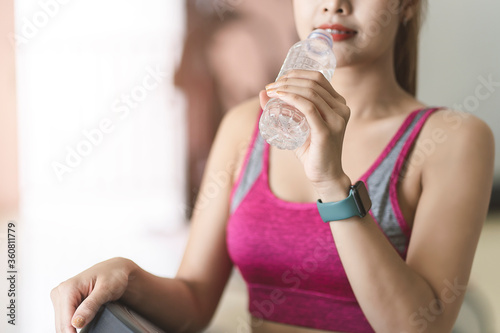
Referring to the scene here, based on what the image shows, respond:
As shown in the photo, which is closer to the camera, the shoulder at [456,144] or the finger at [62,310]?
the finger at [62,310]

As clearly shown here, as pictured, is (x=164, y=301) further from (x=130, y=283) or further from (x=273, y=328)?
(x=273, y=328)

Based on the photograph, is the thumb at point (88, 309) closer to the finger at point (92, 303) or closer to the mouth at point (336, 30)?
the finger at point (92, 303)

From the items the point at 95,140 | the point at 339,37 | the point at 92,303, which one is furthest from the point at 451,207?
the point at 95,140

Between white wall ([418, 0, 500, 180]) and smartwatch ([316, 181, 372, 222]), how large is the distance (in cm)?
96

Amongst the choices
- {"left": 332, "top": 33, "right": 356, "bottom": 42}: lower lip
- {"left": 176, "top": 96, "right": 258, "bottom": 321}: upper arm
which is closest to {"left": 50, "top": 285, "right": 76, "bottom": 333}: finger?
{"left": 176, "top": 96, "right": 258, "bottom": 321}: upper arm

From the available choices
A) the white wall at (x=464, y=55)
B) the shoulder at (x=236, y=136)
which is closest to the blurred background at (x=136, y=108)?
the white wall at (x=464, y=55)

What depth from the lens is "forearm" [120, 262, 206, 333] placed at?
0.84 meters

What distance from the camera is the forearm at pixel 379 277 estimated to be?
2.51 ft

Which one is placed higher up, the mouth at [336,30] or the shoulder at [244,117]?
the mouth at [336,30]

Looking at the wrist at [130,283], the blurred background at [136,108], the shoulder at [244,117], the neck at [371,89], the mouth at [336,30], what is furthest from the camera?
the blurred background at [136,108]

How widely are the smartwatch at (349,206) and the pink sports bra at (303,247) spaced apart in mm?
207

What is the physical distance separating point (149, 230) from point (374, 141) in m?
1.05

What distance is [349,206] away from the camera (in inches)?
28.9

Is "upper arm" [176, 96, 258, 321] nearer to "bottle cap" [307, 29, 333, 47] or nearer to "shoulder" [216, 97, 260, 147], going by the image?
"shoulder" [216, 97, 260, 147]
